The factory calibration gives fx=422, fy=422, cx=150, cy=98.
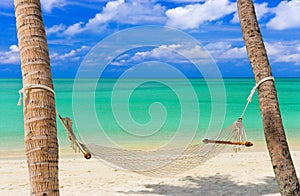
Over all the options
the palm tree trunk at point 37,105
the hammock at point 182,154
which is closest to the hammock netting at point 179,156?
the hammock at point 182,154

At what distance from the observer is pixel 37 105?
1493mm

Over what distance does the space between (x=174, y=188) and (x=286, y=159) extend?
5.92 feet

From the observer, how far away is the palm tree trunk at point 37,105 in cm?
146

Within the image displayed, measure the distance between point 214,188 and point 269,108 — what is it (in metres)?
1.80

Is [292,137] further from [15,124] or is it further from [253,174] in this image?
[15,124]

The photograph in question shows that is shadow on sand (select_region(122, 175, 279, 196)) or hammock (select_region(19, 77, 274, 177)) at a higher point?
hammock (select_region(19, 77, 274, 177))

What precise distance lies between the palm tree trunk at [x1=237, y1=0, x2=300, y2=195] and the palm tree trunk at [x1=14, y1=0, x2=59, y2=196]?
133 centimetres

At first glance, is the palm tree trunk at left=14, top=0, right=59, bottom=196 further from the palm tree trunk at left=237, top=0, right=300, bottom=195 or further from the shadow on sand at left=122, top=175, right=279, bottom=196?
the shadow on sand at left=122, top=175, right=279, bottom=196

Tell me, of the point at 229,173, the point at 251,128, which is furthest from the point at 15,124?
the point at 229,173

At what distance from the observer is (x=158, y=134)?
352 inches

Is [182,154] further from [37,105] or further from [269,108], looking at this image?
[37,105]

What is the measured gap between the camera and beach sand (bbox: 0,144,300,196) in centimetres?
390

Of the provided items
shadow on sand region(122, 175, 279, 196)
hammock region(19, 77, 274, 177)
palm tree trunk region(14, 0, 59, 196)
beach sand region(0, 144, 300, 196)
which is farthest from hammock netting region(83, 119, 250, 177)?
palm tree trunk region(14, 0, 59, 196)

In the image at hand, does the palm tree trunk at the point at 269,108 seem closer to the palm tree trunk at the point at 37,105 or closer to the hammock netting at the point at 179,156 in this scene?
the hammock netting at the point at 179,156
